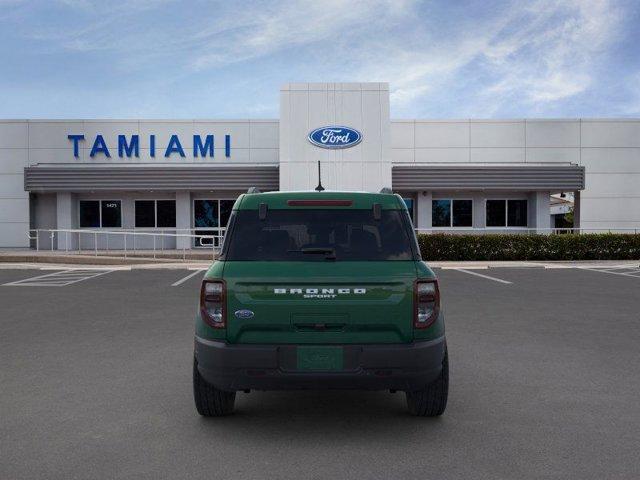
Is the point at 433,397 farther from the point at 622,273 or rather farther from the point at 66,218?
the point at 66,218

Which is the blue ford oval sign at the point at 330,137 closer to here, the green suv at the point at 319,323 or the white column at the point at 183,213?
the white column at the point at 183,213

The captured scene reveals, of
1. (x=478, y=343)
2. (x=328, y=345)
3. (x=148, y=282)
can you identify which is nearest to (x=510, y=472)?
(x=328, y=345)

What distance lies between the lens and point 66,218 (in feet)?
96.3

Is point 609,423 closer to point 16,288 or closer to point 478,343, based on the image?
point 478,343

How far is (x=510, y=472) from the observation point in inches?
159

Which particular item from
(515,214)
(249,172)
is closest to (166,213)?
(249,172)

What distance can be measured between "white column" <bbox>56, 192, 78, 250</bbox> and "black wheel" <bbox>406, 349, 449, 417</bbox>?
26567 millimetres

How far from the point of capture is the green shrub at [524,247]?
78.6ft

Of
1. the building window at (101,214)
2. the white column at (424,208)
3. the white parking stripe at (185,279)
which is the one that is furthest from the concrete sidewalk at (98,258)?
the white column at (424,208)

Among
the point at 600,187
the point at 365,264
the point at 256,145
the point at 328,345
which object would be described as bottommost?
the point at 328,345

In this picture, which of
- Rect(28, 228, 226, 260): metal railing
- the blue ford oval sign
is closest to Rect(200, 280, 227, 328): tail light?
the blue ford oval sign

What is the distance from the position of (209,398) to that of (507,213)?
27255 millimetres

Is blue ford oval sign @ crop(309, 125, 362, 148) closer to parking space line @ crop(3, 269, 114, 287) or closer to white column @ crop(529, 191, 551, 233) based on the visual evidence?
white column @ crop(529, 191, 551, 233)

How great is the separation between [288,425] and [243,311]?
107 centimetres
